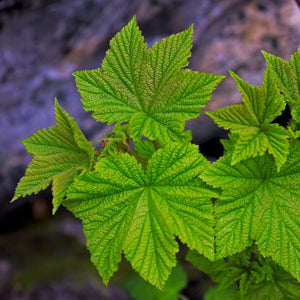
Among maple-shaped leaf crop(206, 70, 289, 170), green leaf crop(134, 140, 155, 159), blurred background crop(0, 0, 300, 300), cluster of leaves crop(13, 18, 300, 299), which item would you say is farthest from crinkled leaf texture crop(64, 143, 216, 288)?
blurred background crop(0, 0, 300, 300)

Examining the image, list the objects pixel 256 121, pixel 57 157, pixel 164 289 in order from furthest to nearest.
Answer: pixel 164 289 < pixel 57 157 < pixel 256 121

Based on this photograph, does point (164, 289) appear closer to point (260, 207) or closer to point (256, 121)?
point (260, 207)

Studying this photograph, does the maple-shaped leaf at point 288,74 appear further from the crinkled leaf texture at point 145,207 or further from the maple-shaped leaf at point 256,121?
the crinkled leaf texture at point 145,207

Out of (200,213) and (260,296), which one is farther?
(260,296)

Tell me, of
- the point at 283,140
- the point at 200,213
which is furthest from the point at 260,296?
the point at 283,140

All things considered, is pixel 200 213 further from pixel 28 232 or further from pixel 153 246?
pixel 28 232

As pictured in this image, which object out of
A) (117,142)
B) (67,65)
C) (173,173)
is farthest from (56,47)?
(173,173)

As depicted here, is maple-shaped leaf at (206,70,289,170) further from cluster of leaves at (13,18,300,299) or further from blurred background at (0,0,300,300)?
blurred background at (0,0,300,300)
